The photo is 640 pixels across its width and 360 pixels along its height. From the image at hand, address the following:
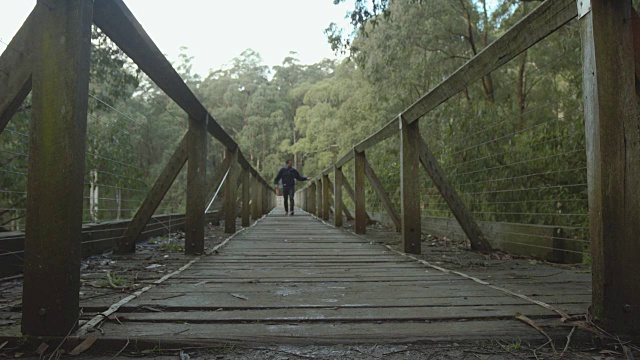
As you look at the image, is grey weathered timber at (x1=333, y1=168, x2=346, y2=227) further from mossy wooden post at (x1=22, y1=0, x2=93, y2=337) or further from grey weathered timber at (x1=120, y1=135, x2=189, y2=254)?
mossy wooden post at (x1=22, y1=0, x2=93, y2=337)

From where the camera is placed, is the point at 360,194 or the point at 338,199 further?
the point at 338,199

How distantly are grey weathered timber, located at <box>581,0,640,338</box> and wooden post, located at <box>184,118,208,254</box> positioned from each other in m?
2.51

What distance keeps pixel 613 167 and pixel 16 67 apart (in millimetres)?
2042

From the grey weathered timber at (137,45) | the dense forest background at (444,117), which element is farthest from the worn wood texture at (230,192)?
the grey weathered timber at (137,45)

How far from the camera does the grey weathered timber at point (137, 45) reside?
1.68m

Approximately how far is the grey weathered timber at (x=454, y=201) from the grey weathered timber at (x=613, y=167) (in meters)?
1.78

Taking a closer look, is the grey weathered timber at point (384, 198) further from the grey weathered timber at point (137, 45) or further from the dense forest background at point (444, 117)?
the grey weathered timber at point (137, 45)

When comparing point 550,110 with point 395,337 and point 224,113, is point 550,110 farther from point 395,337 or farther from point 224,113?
point 224,113

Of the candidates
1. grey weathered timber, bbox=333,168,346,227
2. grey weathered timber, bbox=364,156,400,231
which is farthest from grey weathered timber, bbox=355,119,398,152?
grey weathered timber, bbox=333,168,346,227

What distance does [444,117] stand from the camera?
749 cm

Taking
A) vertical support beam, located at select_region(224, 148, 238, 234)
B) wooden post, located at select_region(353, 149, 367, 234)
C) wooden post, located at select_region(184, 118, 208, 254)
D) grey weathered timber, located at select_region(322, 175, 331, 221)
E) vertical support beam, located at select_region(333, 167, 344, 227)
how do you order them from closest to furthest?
1. wooden post, located at select_region(184, 118, 208, 254)
2. vertical support beam, located at select_region(224, 148, 238, 234)
3. wooden post, located at select_region(353, 149, 367, 234)
4. vertical support beam, located at select_region(333, 167, 344, 227)
5. grey weathered timber, located at select_region(322, 175, 331, 221)

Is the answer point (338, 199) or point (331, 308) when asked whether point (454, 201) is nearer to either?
point (331, 308)

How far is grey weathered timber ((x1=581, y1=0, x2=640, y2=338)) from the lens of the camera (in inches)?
52.1

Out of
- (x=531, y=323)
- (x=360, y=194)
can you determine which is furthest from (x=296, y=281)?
(x=360, y=194)
